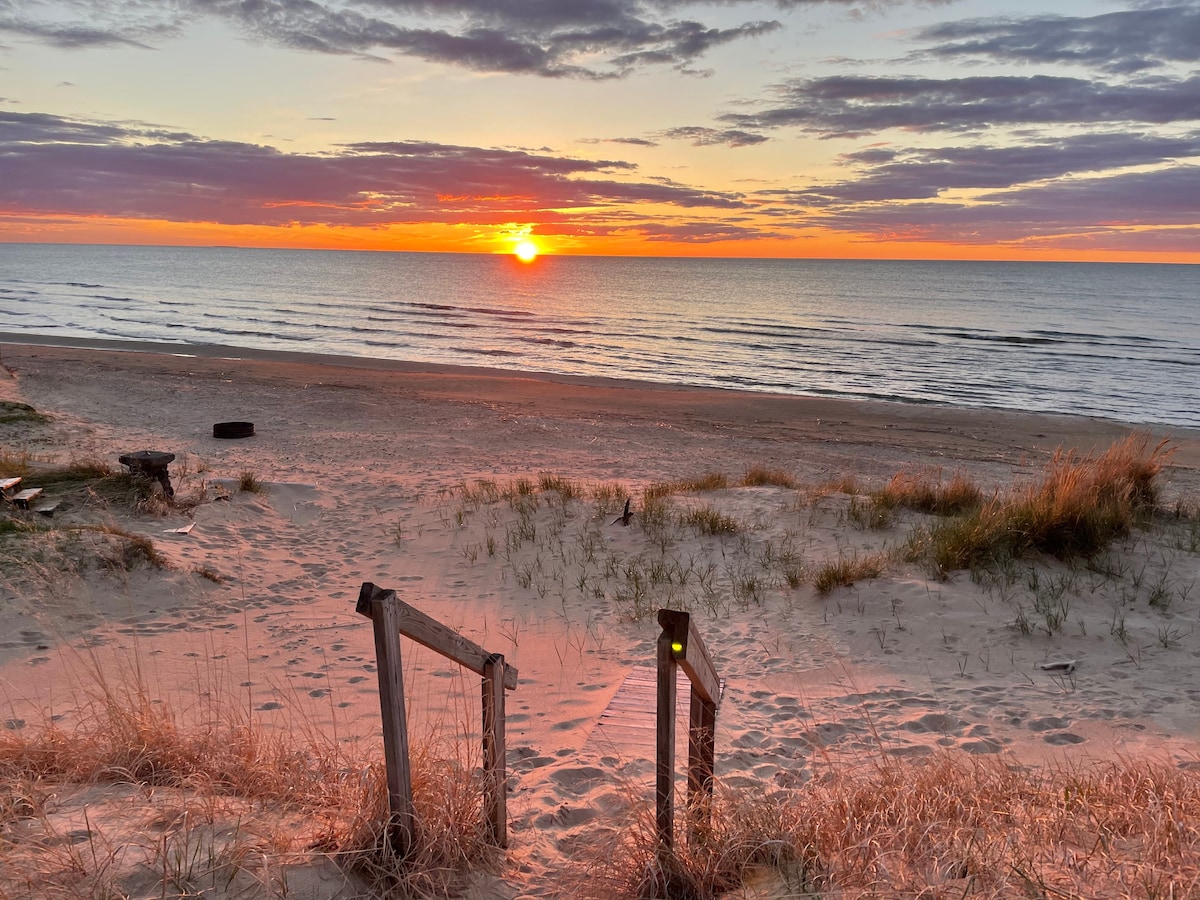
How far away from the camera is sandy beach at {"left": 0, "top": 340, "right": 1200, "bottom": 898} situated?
529cm

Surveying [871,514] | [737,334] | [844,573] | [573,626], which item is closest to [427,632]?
[573,626]

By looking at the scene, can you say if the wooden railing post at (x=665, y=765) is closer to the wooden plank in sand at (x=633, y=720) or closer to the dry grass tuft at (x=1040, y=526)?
the wooden plank in sand at (x=633, y=720)

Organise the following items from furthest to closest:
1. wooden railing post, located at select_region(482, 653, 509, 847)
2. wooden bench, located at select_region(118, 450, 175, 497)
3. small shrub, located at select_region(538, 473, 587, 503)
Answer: small shrub, located at select_region(538, 473, 587, 503), wooden bench, located at select_region(118, 450, 175, 497), wooden railing post, located at select_region(482, 653, 509, 847)

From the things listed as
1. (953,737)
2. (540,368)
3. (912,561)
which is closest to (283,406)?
(540,368)

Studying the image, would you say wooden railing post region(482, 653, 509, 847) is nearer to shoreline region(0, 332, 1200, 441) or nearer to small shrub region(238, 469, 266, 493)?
small shrub region(238, 469, 266, 493)

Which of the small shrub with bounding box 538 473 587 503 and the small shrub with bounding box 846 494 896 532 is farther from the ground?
the small shrub with bounding box 846 494 896 532

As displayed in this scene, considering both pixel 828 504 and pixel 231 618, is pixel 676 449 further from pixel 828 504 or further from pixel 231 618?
pixel 231 618

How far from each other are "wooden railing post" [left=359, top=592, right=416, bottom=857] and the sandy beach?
13.4 inches

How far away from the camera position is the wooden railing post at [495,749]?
Result: 143 inches

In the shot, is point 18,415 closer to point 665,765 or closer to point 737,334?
point 665,765

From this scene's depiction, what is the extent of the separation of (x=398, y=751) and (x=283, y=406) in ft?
62.5

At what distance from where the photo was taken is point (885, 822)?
3.46 m

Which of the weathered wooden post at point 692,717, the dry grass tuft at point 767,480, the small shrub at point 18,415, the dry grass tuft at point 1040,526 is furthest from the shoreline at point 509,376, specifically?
the weathered wooden post at point 692,717

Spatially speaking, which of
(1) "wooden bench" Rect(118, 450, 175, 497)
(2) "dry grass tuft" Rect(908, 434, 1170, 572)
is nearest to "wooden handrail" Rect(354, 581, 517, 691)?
(2) "dry grass tuft" Rect(908, 434, 1170, 572)
